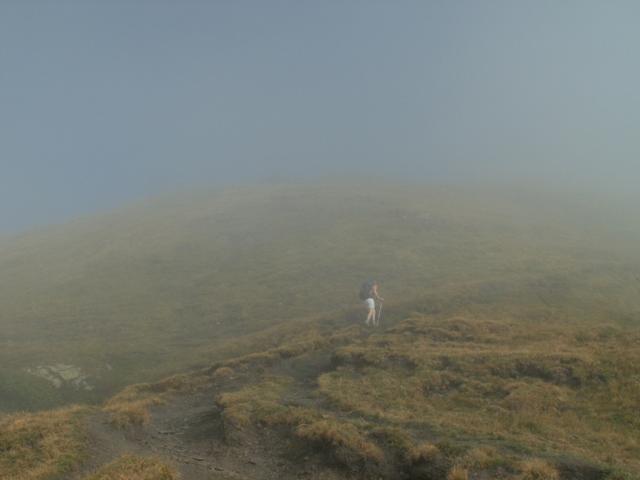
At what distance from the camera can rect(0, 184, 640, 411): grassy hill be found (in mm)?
46594

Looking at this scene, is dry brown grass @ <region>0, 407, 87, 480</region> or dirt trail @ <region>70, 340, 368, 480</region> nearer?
dry brown grass @ <region>0, 407, 87, 480</region>

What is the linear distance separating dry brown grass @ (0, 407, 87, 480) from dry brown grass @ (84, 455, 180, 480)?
2.02 metres

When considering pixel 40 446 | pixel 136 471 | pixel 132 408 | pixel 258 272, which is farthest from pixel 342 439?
pixel 258 272

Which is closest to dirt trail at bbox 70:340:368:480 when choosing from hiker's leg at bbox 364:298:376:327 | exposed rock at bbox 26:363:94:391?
exposed rock at bbox 26:363:94:391

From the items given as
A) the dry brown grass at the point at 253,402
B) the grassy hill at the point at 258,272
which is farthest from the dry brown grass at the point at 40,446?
the grassy hill at the point at 258,272

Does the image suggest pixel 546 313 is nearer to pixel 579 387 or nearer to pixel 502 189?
pixel 579 387

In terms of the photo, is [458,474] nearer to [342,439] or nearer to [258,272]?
[342,439]

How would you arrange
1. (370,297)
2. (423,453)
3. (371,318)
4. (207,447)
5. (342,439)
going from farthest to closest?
1. (371,318)
2. (370,297)
3. (207,447)
4. (342,439)
5. (423,453)

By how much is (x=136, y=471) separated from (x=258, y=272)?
60000 millimetres

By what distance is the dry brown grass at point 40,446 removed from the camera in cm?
1764

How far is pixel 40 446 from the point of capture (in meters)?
19.5

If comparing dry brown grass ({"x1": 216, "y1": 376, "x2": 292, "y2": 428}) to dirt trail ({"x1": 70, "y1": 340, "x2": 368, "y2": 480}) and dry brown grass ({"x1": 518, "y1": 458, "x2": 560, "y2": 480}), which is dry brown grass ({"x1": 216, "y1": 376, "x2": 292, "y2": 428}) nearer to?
dirt trail ({"x1": 70, "y1": 340, "x2": 368, "y2": 480})

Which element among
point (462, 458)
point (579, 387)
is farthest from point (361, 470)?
point (579, 387)

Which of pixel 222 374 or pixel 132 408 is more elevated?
pixel 132 408
